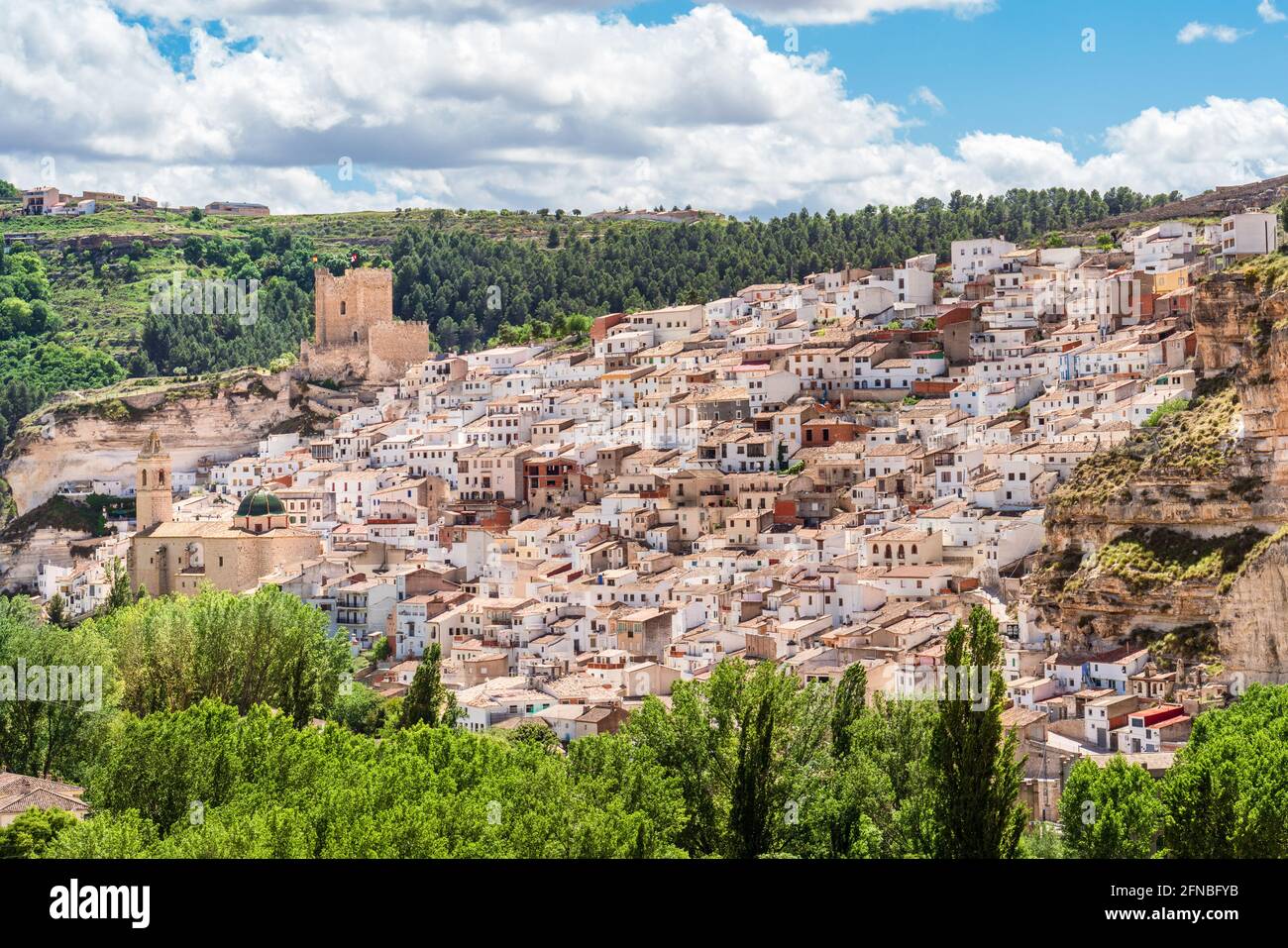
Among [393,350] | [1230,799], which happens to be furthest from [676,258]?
[1230,799]

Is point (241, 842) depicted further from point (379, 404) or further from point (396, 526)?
point (379, 404)

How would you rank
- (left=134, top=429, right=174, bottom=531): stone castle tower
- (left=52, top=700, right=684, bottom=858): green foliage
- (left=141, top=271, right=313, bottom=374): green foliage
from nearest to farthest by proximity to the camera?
(left=52, top=700, right=684, bottom=858): green foliage → (left=134, top=429, right=174, bottom=531): stone castle tower → (left=141, top=271, right=313, bottom=374): green foliage

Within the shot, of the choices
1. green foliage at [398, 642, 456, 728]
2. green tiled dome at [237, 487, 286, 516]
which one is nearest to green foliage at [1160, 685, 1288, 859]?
green foliage at [398, 642, 456, 728]

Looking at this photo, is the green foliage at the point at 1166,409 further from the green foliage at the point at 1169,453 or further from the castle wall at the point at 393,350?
the castle wall at the point at 393,350

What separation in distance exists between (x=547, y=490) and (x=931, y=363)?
11.0 meters

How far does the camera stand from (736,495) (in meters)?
44.1

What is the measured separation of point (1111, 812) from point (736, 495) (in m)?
24.5

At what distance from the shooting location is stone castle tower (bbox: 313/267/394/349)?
6781 cm

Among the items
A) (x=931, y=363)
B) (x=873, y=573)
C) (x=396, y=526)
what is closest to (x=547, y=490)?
(x=396, y=526)

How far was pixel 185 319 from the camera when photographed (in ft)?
274

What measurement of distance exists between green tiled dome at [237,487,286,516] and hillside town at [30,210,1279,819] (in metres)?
0.11

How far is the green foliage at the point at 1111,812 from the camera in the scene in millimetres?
19828

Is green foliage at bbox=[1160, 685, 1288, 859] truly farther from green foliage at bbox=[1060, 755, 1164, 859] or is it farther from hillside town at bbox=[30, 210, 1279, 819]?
hillside town at bbox=[30, 210, 1279, 819]

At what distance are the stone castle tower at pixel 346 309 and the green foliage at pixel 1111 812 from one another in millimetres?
49270
